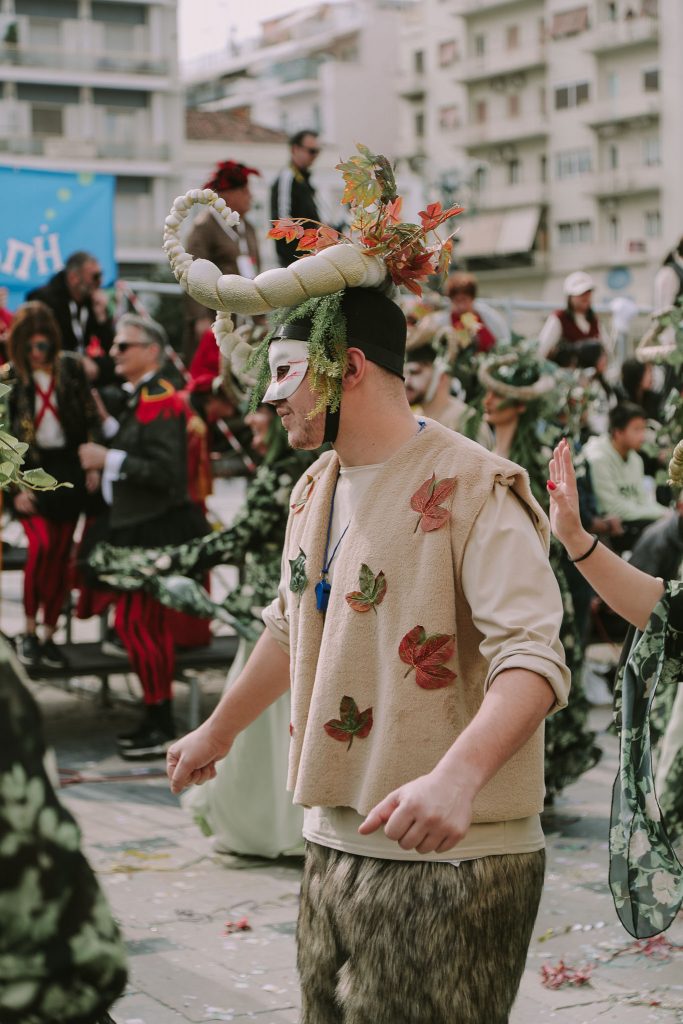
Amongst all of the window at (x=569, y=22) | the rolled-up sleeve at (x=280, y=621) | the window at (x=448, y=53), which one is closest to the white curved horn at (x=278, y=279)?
the rolled-up sleeve at (x=280, y=621)

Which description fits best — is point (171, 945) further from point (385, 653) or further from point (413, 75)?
point (413, 75)

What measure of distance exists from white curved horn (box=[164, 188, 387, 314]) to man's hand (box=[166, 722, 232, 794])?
35.5 inches

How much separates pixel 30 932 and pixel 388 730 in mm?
1236

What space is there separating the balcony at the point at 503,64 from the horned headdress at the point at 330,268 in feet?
234

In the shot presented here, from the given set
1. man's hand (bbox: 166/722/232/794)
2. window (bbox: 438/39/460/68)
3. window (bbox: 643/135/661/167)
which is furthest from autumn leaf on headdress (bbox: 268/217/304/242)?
window (bbox: 438/39/460/68)

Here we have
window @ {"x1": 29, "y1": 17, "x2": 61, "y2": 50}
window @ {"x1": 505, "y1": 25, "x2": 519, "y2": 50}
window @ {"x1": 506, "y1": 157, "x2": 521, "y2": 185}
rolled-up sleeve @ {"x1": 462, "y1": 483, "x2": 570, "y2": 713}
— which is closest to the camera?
rolled-up sleeve @ {"x1": 462, "y1": 483, "x2": 570, "y2": 713}

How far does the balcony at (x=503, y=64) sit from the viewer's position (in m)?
72.1

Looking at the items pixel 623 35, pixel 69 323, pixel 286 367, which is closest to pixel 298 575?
pixel 286 367

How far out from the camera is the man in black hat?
9.55 feet

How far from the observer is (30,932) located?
1.84 m

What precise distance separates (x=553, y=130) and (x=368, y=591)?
234 feet

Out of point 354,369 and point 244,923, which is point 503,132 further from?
point 354,369

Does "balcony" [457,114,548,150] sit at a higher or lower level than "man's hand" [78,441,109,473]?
higher

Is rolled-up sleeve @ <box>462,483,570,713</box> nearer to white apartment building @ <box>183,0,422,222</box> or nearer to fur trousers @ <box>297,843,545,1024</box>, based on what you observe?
fur trousers @ <box>297,843,545,1024</box>
